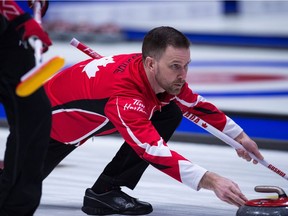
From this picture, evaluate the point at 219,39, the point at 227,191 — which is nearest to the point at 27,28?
the point at 227,191

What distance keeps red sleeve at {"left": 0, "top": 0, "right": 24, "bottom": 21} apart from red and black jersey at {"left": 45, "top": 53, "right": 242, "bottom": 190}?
467 millimetres

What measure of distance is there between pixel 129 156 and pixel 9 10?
792 millimetres

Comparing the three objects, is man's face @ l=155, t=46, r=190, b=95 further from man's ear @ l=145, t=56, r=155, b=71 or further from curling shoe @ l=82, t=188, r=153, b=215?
curling shoe @ l=82, t=188, r=153, b=215

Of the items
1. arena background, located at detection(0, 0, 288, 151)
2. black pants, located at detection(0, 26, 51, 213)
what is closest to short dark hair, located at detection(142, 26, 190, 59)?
black pants, located at detection(0, 26, 51, 213)

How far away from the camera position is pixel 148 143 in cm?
244

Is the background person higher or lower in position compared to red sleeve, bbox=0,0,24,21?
lower

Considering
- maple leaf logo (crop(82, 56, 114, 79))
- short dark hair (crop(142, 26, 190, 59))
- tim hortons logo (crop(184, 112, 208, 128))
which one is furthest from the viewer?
tim hortons logo (crop(184, 112, 208, 128))

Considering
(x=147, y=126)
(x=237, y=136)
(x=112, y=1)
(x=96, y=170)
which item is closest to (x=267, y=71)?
(x=112, y=1)

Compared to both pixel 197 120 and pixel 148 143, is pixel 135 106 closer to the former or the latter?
pixel 148 143

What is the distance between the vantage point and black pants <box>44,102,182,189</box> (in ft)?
9.23

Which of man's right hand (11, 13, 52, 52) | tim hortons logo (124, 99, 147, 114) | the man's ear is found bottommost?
tim hortons logo (124, 99, 147, 114)

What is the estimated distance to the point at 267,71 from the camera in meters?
6.50

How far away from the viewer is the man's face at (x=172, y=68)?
101 inches

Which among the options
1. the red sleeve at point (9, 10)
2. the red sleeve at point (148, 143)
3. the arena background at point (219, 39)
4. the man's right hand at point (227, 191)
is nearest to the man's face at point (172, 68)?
the red sleeve at point (148, 143)
